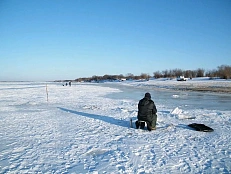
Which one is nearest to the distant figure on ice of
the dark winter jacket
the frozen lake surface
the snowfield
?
the dark winter jacket

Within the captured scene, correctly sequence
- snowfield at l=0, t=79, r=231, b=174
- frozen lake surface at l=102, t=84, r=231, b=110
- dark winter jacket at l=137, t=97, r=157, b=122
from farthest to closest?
frozen lake surface at l=102, t=84, r=231, b=110
dark winter jacket at l=137, t=97, r=157, b=122
snowfield at l=0, t=79, r=231, b=174

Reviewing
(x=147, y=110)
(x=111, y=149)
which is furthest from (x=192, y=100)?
(x=111, y=149)

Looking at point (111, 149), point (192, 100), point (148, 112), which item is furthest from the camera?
point (192, 100)

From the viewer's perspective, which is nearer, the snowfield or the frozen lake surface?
the snowfield

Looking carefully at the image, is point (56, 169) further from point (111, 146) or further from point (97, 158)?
point (111, 146)

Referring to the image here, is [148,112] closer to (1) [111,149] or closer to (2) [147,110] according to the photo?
(2) [147,110]

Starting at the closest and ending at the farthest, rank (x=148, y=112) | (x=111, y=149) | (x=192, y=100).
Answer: (x=111, y=149), (x=148, y=112), (x=192, y=100)

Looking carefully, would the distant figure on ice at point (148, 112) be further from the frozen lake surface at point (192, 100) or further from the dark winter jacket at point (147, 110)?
the frozen lake surface at point (192, 100)

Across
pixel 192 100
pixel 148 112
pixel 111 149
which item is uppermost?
pixel 148 112

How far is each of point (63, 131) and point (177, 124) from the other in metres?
4.65

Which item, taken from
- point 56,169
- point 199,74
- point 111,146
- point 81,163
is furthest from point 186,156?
point 199,74

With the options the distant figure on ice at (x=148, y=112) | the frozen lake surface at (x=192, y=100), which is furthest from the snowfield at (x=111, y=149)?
the frozen lake surface at (x=192, y=100)

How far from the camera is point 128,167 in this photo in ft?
14.0

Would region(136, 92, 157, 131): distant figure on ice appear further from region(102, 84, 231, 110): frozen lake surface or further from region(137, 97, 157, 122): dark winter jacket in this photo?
region(102, 84, 231, 110): frozen lake surface
